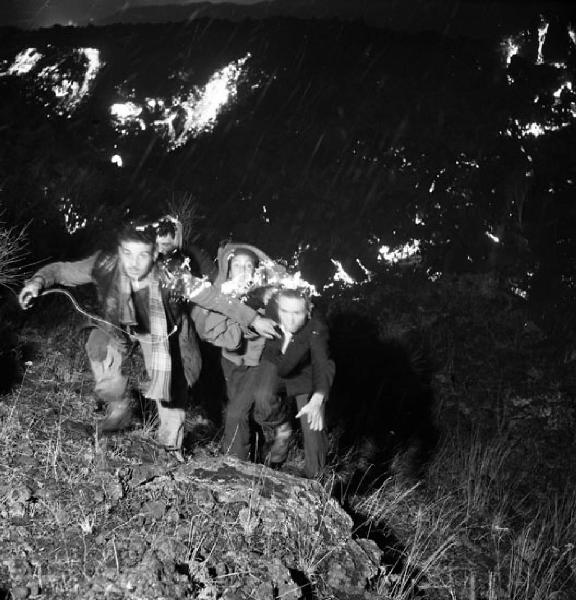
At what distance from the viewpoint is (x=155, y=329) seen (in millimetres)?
3271

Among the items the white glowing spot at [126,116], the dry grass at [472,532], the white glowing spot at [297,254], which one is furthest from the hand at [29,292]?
the white glowing spot at [126,116]

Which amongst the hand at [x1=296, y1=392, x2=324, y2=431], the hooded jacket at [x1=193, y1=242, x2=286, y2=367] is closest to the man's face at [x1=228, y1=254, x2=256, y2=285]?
the hooded jacket at [x1=193, y1=242, x2=286, y2=367]

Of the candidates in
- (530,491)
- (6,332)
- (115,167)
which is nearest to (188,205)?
(115,167)

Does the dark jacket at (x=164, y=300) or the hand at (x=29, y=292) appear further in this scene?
the dark jacket at (x=164, y=300)

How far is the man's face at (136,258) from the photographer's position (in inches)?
121

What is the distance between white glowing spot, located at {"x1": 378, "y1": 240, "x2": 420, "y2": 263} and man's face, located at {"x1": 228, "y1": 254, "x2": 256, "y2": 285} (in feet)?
28.2

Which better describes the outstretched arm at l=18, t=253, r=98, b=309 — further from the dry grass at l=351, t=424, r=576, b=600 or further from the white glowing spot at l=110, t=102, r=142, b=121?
the white glowing spot at l=110, t=102, r=142, b=121

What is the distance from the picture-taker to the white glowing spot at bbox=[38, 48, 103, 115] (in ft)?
41.7

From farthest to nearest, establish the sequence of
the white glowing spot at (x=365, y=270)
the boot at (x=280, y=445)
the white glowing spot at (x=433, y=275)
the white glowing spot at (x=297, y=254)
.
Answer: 1. the white glowing spot at (x=433, y=275)
2. the white glowing spot at (x=365, y=270)
3. the white glowing spot at (x=297, y=254)
4. the boot at (x=280, y=445)

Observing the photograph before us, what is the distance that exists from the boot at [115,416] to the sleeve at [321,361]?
1.45 m

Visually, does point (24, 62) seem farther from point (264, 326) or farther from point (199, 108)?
point (264, 326)

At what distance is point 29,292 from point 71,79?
12.6m

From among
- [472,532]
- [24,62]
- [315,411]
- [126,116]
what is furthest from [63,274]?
[24,62]

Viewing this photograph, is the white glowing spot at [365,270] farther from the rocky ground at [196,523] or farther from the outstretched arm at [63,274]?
the outstretched arm at [63,274]
